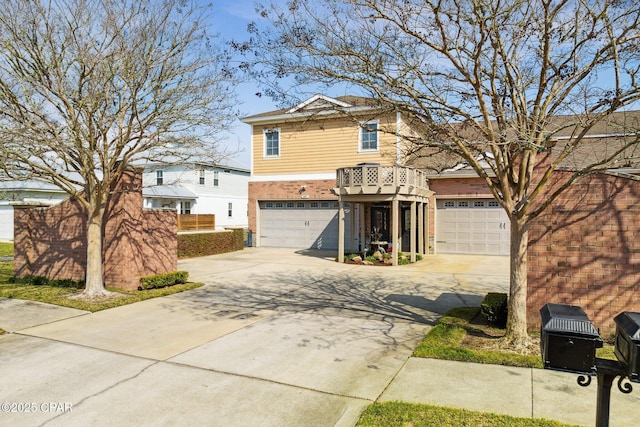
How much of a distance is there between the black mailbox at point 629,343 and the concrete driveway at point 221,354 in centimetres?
257

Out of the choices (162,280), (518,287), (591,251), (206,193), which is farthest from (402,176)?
(206,193)

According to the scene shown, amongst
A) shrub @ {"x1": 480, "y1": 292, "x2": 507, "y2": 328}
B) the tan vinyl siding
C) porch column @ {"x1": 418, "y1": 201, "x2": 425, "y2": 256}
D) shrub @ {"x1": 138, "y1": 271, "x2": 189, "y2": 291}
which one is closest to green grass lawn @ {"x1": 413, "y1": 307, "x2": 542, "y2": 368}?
shrub @ {"x1": 480, "y1": 292, "x2": 507, "y2": 328}

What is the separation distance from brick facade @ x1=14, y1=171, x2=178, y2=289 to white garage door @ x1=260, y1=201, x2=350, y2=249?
10.6 meters

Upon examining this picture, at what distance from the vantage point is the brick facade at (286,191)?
21.7 meters

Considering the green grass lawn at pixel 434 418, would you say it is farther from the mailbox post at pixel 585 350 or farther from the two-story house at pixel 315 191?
the two-story house at pixel 315 191

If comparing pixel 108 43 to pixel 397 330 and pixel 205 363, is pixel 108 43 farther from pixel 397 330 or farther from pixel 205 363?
pixel 397 330

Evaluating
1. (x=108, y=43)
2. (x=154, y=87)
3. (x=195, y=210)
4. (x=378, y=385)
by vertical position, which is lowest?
(x=378, y=385)

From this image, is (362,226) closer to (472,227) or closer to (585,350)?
(472,227)

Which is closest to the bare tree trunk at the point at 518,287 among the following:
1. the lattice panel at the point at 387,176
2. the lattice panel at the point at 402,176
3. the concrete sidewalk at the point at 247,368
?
the concrete sidewalk at the point at 247,368

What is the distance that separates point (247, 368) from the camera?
18.5 ft

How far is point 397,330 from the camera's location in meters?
7.49

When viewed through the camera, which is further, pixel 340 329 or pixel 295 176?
pixel 295 176

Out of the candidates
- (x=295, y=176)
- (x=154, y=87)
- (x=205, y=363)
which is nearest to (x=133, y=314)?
(x=205, y=363)

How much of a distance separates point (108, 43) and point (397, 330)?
7.90m
